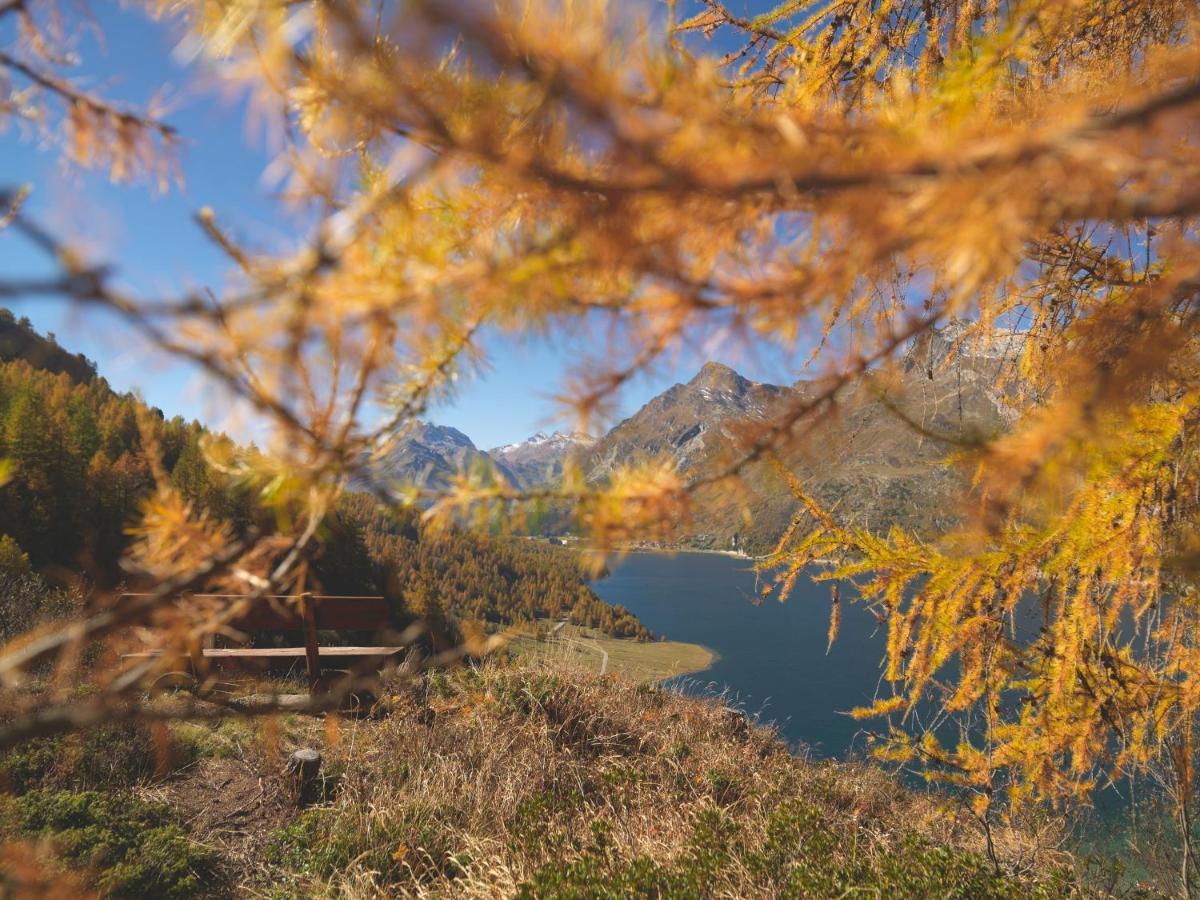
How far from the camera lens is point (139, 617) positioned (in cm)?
67

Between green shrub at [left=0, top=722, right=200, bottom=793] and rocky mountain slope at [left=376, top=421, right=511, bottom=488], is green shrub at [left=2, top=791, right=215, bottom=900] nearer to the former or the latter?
green shrub at [left=0, top=722, right=200, bottom=793]

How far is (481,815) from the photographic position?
3.17 metres

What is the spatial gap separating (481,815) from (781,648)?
42.1 meters

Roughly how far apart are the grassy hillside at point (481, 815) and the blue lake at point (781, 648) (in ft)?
7.38

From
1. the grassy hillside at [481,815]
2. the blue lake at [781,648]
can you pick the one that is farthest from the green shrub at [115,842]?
the blue lake at [781,648]

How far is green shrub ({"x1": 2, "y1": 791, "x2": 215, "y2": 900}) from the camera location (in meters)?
2.35

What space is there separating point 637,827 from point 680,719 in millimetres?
1983

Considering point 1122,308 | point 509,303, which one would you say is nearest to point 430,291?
point 509,303

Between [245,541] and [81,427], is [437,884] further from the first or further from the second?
[81,427]

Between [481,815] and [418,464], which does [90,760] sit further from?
[418,464]

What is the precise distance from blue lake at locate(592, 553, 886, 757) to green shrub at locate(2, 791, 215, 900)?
8.69 feet

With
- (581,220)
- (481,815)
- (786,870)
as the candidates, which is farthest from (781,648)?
(581,220)

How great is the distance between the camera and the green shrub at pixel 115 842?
7.71ft

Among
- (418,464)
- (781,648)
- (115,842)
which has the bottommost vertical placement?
(781,648)
